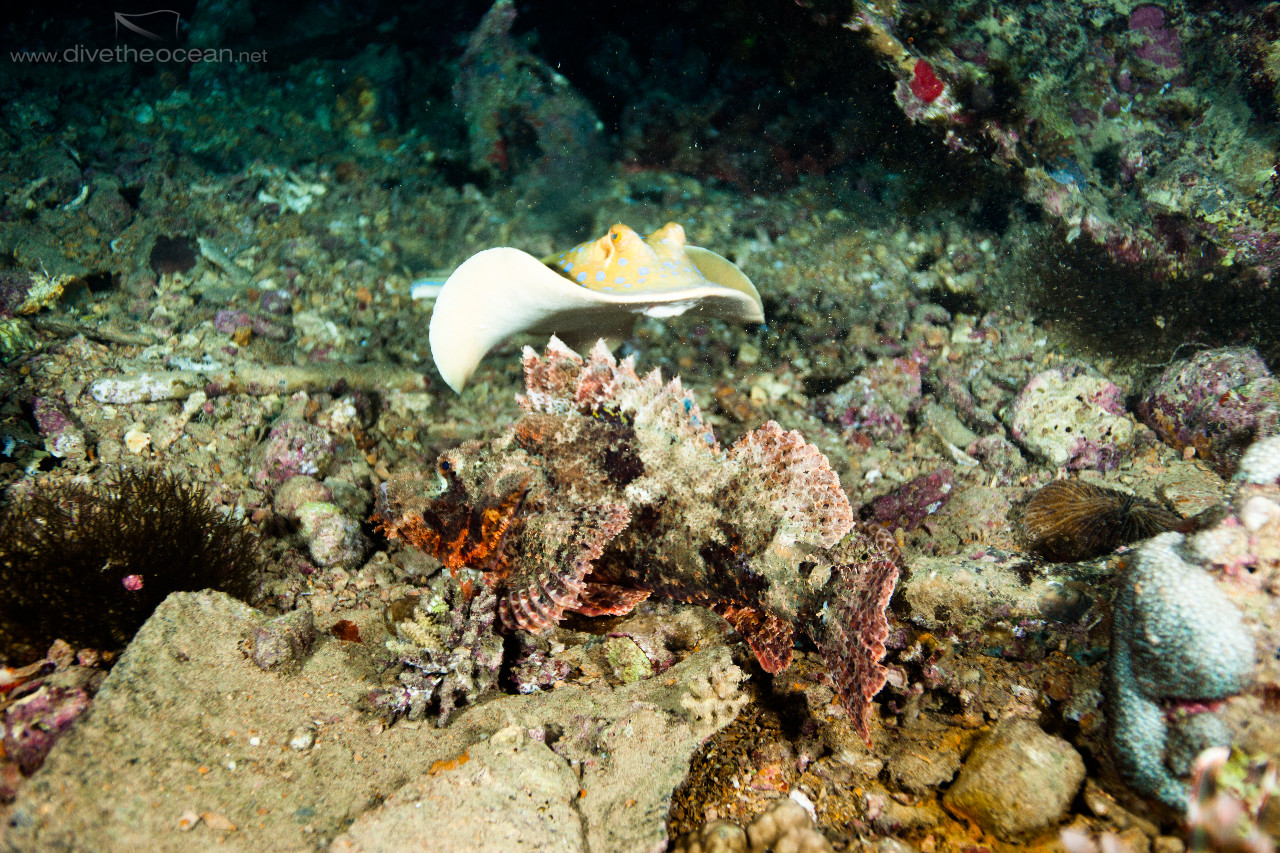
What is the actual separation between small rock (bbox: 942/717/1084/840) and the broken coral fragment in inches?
120

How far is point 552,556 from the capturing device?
306cm

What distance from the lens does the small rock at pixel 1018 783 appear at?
2020 millimetres

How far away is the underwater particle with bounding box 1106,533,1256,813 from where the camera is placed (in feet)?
5.97

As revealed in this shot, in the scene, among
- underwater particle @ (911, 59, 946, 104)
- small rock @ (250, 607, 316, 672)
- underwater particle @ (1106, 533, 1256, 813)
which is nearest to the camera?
underwater particle @ (1106, 533, 1256, 813)

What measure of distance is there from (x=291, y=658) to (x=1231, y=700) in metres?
3.79

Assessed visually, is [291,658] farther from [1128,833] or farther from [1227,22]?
[1227,22]

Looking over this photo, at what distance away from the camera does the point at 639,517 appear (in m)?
3.28

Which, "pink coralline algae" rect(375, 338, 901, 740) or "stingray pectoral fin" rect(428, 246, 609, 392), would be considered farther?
"stingray pectoral fin" rect(428, 246, 609, 392)

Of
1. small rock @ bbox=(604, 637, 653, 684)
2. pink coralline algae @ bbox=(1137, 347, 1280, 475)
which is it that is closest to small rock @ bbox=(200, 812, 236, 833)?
small rock @ bbox=(604, 637, 653, 684)

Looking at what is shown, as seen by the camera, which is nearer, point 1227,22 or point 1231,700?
point 1231,700

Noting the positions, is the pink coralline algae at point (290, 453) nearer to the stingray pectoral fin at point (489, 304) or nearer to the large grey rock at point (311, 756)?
the stingray pectoral fin at point (489, 304)

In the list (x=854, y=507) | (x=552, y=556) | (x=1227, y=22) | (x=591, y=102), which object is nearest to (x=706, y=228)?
(x=591, y=102)

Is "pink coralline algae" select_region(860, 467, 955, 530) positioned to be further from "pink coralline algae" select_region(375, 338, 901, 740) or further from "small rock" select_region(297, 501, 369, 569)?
"small rock" select_region(297, 501, 369, 569)

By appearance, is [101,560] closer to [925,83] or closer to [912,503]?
[912,503]
